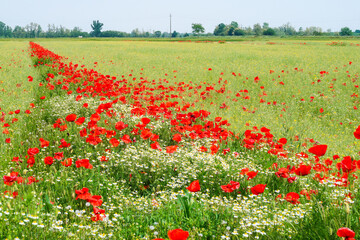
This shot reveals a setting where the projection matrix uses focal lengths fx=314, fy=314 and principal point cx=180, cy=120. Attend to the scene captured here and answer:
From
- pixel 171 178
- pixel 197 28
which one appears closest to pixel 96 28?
pixel 197 28

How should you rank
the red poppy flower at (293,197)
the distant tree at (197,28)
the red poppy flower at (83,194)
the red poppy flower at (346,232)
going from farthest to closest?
the distant tree at (197,28)
the red poppy flower at (293,197)
the red poppy flower at (83,194)
the red poppy flower at (346,232)

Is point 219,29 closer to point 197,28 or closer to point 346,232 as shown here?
point 197,28

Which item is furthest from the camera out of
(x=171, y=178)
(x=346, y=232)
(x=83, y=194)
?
(x=171, y=178)

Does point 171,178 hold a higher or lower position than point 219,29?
lower

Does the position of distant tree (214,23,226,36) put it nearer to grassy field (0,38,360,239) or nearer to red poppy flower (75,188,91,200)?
grassy field (0,38,360,239)

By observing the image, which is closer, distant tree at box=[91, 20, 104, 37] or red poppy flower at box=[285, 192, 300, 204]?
red poppy flower at box=[285, 192, 300, 204]

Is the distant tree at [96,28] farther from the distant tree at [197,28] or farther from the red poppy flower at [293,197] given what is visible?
the red poppy flower at [293,197]

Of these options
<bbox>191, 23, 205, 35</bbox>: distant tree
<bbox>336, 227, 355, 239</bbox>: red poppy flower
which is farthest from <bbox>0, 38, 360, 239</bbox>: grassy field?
<bbox>191, 23, 205, 35</bbox>: distant tree

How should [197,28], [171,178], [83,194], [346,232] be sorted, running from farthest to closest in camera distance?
1. [197,28]
2. [171,178]
3. [83,194]
4. [346,232]

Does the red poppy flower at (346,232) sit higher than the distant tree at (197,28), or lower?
lower

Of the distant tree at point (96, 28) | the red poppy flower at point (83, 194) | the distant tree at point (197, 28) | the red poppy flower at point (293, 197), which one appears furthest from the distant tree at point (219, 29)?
the red poppy flower at point (83, 194)

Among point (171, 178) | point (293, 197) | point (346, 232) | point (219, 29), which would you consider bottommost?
point (171, 178)

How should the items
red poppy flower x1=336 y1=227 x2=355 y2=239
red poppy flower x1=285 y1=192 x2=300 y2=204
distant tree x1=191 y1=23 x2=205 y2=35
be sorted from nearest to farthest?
red poppy flower x1=336 y1=227 x2=355 y2=239 → red poppy flower x1=285 y1=192 x2=300 y2=204 → distant tree x1=191 y1=23 x2=205 y2=35

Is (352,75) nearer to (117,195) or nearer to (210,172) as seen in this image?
(210,172)
